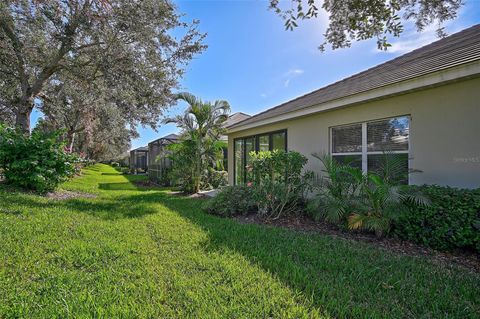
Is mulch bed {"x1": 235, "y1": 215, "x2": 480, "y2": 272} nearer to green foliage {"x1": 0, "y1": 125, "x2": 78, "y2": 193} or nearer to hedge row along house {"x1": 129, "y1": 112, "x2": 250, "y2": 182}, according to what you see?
green foliage {"x1": 0, "y1": 125, "x2": 78, "y2": 193}

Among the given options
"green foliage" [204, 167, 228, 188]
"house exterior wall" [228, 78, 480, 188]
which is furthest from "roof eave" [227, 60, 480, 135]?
"green foliage" [204, 167, 228, 188]

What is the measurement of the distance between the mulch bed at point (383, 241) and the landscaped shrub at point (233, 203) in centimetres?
31

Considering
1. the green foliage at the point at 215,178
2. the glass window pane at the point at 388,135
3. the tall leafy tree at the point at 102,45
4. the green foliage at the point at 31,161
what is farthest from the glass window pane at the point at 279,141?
the green foliage at the point at 31,161

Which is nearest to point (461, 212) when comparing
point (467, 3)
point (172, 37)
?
point (467, 3)

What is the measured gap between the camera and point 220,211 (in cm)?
662

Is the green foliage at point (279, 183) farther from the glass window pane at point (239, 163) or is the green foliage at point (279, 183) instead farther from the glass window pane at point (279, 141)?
the glass window pane at point (239, 163)

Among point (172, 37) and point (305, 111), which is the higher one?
point (172, 37)

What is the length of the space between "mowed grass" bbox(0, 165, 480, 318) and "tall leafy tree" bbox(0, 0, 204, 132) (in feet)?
21.0

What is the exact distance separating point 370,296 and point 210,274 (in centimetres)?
177

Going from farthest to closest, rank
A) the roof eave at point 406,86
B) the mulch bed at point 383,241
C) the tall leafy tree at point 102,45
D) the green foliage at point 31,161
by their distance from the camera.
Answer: the tall leafy tree at point 102,45 → the green foliage at point 31,161 → the roof eave at point 406,86 → the mulch bed at point 383,241

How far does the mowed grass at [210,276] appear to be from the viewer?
2406 millimetres

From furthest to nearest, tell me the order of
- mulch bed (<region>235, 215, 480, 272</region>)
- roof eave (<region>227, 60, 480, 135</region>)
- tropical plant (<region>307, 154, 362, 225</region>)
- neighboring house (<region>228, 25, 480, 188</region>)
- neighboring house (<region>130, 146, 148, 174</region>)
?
neighboring house (<region>130, 146, 148, 174</region>) < tropical plant (<region>307, 154, 362, 225</region>) < neighboring house (<region>228, 25, 480, 188</region>) < roof eave (<region>227, 60, 480, 135</region>) < mulch bed (<region>235, 215, 480, 272</region>)

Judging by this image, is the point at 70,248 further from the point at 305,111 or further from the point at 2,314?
the point at 305,111

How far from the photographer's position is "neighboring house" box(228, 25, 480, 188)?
13.9 feet
